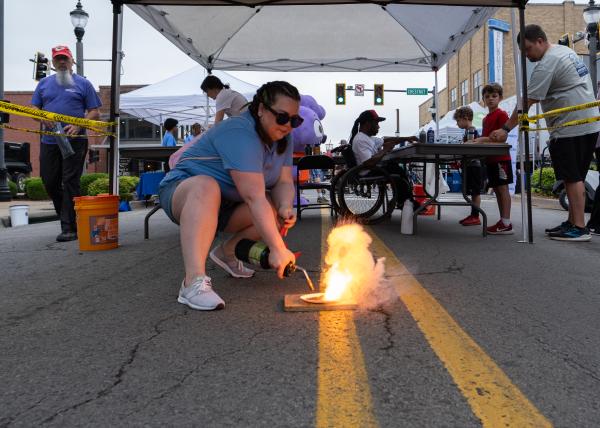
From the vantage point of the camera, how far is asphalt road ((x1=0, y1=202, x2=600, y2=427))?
135 centimetres

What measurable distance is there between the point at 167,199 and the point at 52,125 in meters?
2.70

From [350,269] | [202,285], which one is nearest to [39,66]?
[350,269]

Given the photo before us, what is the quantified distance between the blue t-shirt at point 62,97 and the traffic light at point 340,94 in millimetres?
19149

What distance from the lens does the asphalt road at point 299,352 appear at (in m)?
1.35

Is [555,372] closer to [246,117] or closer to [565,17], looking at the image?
[246,117]

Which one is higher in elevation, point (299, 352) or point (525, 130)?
point (525, 130)

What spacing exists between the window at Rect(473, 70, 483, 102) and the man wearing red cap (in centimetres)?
3108

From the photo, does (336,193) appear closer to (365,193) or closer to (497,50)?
(365,193)

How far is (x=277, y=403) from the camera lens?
1391 mm

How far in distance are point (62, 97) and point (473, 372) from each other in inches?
196

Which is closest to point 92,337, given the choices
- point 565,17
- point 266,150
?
point 266,150

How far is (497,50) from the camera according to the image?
970 inches

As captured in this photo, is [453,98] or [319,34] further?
[453,98]

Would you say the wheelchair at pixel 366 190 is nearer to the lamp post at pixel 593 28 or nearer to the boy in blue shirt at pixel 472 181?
the boy in blue shirt at pixel 472 181
